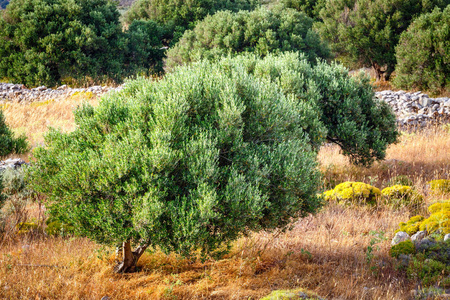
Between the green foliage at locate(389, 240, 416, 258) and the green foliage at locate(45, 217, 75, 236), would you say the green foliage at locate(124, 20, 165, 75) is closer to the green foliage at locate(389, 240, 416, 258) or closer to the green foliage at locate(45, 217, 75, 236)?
the green foliage at locate(45, 217, 75, 236)

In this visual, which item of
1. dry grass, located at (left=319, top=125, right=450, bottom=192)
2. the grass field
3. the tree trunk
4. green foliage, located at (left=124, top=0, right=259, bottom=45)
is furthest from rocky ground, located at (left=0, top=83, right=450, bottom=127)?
the tree trunk

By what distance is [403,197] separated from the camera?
7348 mm

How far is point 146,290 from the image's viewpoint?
418 centimetres

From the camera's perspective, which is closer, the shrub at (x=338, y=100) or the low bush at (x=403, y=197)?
the low bush at (x=403, y=197)

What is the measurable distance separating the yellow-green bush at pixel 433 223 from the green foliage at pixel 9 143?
9901 millimetres

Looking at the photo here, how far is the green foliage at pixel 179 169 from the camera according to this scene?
383 cm

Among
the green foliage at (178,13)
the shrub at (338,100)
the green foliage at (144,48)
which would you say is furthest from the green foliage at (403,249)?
the green foliage at (178,13)

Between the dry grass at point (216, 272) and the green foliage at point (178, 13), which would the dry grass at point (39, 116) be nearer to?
the dry grass at point (216, 272)

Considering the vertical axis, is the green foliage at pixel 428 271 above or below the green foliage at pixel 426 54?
below

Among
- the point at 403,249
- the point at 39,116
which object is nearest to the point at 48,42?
the point at 39,116

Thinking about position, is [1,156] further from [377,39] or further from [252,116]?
[377,39]

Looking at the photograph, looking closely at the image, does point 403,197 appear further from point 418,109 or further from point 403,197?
point 418,109

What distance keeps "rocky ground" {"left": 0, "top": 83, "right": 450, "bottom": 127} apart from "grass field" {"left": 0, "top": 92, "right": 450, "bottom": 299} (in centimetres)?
938

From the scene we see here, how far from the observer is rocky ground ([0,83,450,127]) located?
48.4 ft
